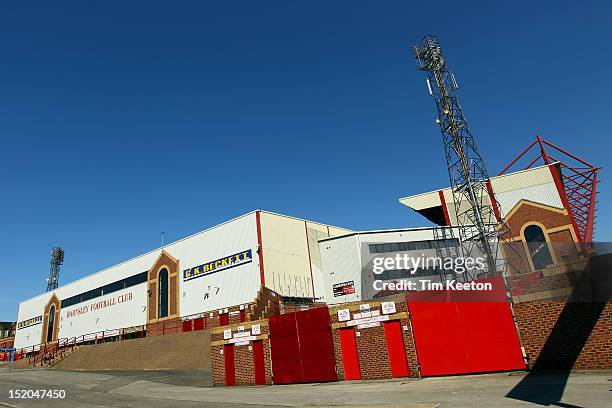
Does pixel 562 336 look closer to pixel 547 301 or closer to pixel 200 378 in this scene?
pixel 547 301

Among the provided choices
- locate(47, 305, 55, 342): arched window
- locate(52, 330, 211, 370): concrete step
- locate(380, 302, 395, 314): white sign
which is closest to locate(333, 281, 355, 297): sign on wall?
locate(52, 330, 211, 370): concrete step

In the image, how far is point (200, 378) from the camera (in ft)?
84.9

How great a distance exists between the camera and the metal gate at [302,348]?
63.2 ft

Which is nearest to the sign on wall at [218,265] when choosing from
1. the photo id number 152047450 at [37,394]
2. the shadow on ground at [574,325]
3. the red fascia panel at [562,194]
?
the photo id number 152047450 at [37,394]

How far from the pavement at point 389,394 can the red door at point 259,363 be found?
5.95 ft

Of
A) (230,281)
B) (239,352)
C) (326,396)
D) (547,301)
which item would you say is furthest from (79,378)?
(547,301)

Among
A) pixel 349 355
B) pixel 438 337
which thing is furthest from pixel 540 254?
pixel 349 355

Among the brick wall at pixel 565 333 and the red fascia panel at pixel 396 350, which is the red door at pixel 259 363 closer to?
the red fascia panel at pixel 396 350

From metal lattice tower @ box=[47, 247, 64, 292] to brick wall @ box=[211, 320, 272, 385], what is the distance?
9834 cm

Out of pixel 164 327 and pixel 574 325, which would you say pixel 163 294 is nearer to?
pixel 164 327

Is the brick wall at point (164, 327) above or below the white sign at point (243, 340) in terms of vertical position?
above

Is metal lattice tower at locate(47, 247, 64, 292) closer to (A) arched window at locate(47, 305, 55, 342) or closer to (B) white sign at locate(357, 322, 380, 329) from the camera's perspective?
(A) arched window at locate(47, 305, 55, 342)

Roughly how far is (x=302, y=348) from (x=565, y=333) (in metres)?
11.2

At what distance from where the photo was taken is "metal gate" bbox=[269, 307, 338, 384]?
19.3 m
